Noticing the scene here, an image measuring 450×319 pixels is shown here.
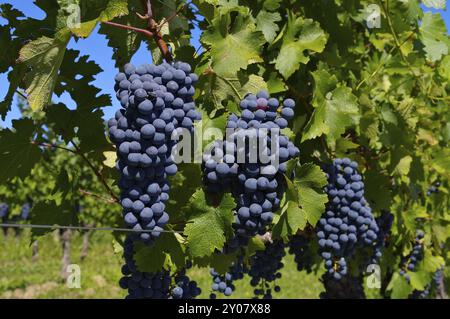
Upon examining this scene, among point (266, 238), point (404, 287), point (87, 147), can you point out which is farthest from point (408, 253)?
point (87, 147)

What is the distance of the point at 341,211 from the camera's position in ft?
8.70

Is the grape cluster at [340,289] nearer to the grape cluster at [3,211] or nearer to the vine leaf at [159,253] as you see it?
the vine leaf at [159,253]

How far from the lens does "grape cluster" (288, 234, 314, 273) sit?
322cm

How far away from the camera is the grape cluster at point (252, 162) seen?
5.96 ft

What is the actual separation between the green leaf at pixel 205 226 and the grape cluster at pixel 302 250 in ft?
4.59

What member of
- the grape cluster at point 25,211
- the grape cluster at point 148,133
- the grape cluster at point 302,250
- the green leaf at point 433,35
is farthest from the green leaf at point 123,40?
the grape cluster at point 25,211

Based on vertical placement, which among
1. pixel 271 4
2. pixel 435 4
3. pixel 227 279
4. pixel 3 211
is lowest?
pixel 227 279

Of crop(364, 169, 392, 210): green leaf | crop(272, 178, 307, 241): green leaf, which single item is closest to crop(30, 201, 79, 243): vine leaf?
crop(272, 178, 307, 241): green leaf

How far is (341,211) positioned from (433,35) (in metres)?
1.35

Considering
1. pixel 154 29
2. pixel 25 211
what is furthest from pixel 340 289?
pixel 25 211

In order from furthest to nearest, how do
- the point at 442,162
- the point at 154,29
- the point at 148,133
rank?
the point at 442,162
the point at 154,29
the point at 148,133

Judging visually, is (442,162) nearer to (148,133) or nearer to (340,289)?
(340,289)

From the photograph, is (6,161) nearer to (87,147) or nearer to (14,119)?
(14,119)

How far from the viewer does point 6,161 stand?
2357mm
